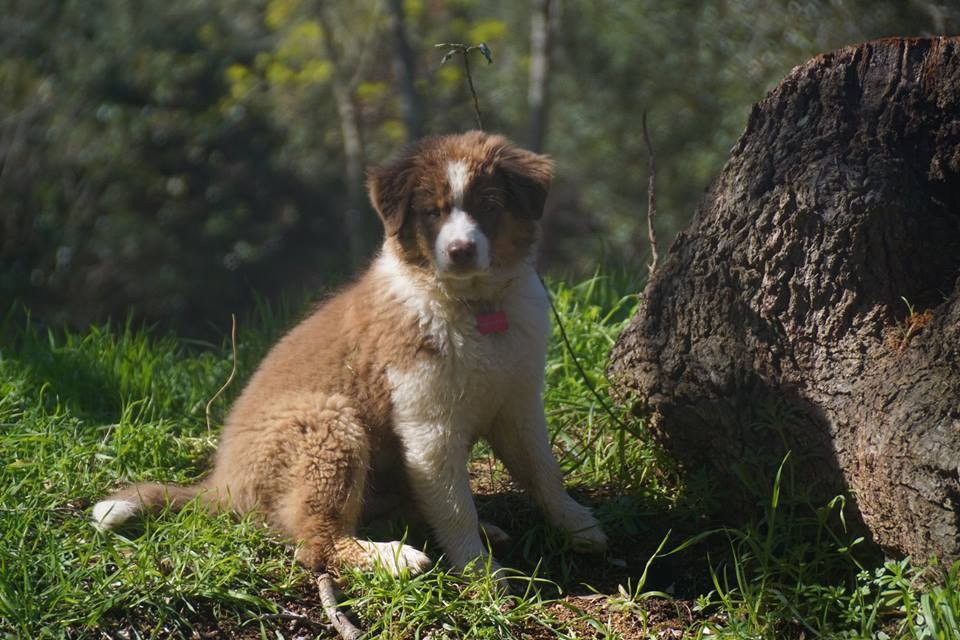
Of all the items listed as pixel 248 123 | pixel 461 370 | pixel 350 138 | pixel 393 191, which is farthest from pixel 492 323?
pixel 350 138

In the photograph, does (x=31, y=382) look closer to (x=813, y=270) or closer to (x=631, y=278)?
(x=631, y=278)

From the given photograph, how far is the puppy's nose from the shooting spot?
4016mm

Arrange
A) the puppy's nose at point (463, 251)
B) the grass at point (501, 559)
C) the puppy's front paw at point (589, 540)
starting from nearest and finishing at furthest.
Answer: the grass at point (501, 559) → the puppy's nose at point (463, 251) → the puppy's front paw at point (589, 540)

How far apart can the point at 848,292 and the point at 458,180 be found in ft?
4.82

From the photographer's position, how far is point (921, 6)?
7.40 m

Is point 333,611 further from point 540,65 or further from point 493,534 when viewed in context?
point 540,65

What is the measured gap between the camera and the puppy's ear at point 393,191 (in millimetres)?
4262

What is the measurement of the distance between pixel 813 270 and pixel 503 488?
1703mm

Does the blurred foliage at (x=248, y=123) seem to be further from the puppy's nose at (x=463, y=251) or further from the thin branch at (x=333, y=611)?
the thin branch at (x=333, y=611)

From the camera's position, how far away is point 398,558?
3.92 metres

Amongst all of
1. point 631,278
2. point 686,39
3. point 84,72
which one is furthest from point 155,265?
point 631,278

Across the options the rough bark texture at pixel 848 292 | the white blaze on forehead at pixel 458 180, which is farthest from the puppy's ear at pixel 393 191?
the rough bark texture at pixel 848 292

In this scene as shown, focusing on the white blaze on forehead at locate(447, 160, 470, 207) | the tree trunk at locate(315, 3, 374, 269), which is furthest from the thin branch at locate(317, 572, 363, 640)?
the tree trunk at locate(315, 3, 374, 269)

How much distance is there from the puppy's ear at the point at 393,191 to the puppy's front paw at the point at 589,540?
4.52ft
